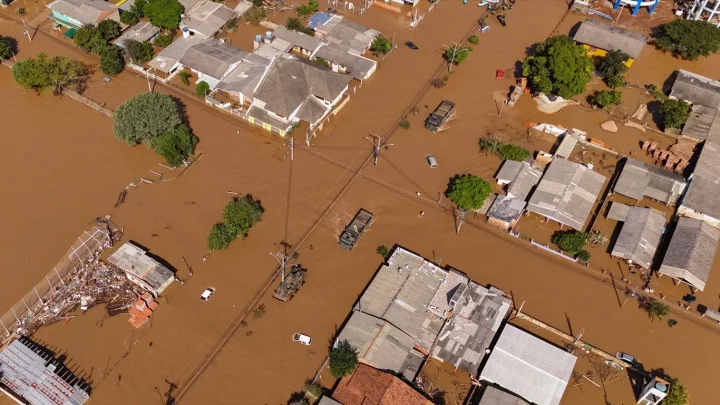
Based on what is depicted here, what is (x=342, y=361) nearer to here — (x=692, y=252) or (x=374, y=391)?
(x=374, y=391)

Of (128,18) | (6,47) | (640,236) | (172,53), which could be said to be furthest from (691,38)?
(6,47)

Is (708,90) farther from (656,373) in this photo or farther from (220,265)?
(220,265)

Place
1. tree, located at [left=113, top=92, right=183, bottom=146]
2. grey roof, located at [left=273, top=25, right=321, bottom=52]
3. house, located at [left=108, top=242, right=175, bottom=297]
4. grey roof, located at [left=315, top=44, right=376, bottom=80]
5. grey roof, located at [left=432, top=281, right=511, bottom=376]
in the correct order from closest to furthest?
grey roof, located at [left=432, top=281, right=511, bottom=376], house, located at [left=108, top=242, right=175, bottom=297], tree, located at [left=113, top=92, right=183, bottom=146], grey roof, located at [left=315, top=44, right=376, bottom=80], grey roof, located at [left=273, top=25, right=321, bottom=52]

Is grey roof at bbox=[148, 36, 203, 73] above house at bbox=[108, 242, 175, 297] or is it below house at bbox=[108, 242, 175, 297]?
above

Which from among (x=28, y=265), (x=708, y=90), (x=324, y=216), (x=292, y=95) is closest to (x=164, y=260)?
(x=28, y=265)

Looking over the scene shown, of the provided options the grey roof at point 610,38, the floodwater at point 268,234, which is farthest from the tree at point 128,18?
the grey roof at point 610,38

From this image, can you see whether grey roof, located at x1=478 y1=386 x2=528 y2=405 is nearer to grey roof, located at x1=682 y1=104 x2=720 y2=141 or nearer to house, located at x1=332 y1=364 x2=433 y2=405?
house, located at x1=332 y1=364 x2=433 y2=405

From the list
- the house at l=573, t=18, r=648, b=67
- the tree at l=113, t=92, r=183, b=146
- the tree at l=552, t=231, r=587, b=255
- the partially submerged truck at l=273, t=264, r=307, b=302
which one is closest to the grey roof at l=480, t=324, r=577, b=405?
the tree at l=552, t=231, r=587, b=255
